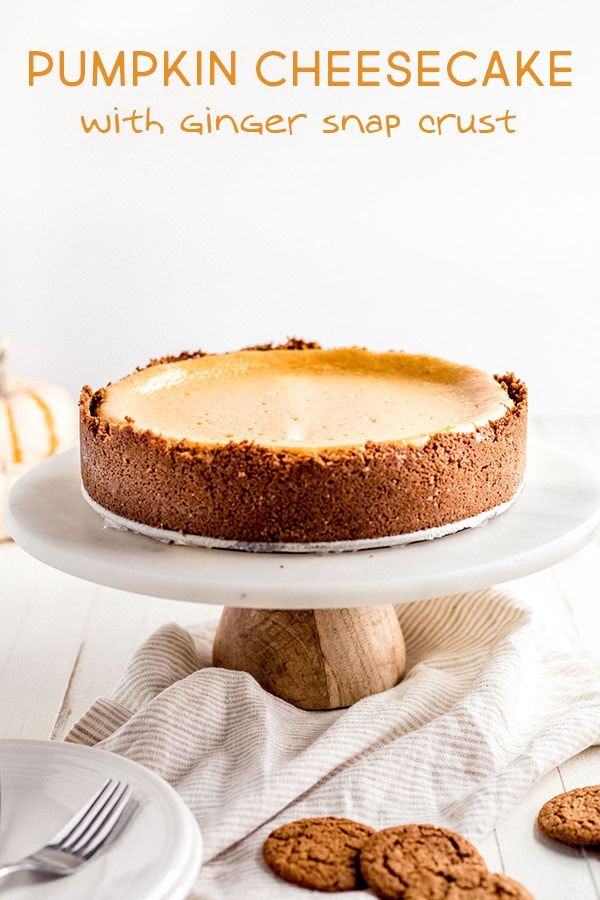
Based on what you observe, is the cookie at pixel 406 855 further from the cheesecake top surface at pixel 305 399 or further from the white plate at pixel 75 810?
the cheesecake top surface at pixel 305 399

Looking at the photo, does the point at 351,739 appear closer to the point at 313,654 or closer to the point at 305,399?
the point at 313,654

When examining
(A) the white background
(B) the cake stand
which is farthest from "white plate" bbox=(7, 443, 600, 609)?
(A) the white background

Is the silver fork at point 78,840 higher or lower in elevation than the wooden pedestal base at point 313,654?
higher

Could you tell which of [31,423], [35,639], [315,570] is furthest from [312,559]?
[31,423]

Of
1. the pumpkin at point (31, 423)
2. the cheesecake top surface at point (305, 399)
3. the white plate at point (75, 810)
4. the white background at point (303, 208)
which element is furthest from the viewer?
the white background at point (303, 208)

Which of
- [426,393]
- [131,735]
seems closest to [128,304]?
[426,393]

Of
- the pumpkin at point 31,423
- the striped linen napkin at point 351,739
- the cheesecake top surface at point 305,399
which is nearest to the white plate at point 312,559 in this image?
the cheesecake top surface at point 305,399

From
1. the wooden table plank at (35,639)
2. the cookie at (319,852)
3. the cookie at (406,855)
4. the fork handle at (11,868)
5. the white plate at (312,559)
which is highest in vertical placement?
the white plate at (312,559)
